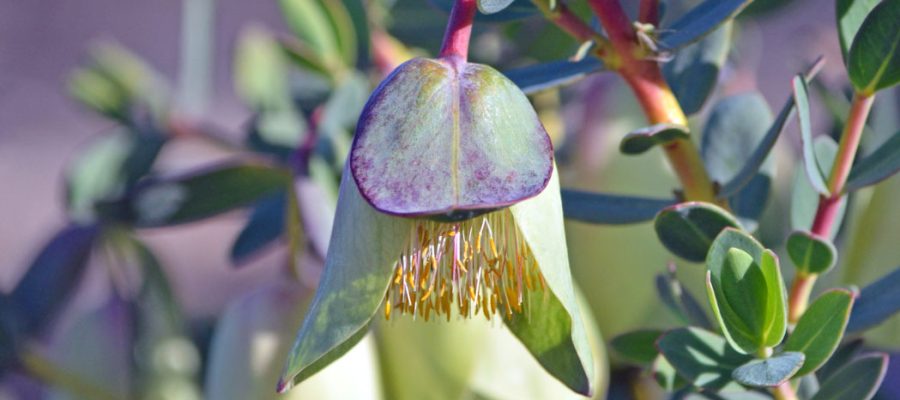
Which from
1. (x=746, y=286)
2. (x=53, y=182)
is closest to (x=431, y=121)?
(x=746, y=286)

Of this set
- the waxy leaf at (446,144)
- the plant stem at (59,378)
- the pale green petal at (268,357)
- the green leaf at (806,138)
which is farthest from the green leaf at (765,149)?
the plant stem at (59,378)

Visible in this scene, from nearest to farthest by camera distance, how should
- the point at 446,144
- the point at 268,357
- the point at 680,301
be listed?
the point at 446,144 < the point at 680,301 < the point at 268,357

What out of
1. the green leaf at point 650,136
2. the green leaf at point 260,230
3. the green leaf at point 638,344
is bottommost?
the green leaf at point 638,344

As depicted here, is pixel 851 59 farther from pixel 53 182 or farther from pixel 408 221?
pixel 53 182

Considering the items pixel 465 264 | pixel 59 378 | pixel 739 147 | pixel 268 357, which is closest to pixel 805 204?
pixel 739 147

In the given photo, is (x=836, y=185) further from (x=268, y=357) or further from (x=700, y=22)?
(x=268, y=357)

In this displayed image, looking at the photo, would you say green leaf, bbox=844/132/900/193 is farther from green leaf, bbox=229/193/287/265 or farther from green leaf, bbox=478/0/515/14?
green leaf, bbox=229/193/287/265

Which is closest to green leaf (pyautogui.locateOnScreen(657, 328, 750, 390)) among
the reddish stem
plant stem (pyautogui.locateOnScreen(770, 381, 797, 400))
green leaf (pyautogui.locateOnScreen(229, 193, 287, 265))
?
plant stem (pyautogui.locateOnScreen(770, 381, 797, 400))

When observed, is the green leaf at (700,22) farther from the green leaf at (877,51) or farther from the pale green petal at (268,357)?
the pale green petal at (268,357)
